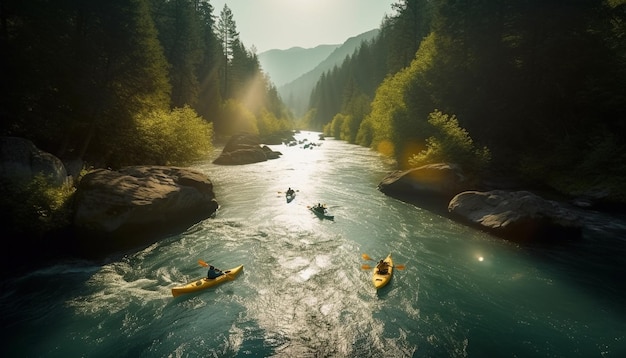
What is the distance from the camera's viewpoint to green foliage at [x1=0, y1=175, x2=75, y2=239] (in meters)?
11.4

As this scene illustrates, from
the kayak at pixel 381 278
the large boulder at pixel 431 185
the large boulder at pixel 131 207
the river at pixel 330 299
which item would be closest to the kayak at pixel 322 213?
the river at pixel 330 299

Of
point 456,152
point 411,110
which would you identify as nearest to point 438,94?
point 411,110

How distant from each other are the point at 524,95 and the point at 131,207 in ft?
99.7

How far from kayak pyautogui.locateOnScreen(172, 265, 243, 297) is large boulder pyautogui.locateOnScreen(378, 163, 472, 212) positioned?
46.6 ft

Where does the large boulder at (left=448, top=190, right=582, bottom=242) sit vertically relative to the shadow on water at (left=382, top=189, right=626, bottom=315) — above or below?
above

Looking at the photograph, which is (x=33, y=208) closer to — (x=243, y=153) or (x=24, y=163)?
(x=24, y=163)

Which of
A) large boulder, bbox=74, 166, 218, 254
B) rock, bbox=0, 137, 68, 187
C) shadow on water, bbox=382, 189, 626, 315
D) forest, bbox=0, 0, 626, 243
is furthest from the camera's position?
forest, bbox=0, 0, 626, 243

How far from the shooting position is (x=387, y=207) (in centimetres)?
2070

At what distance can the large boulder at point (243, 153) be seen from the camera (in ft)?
119

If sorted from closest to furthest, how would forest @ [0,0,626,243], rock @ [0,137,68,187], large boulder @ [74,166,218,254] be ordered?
rock @ [0,137,68,187]
large boulder @ [74,166,218,254]
forest @ [0,0,626,243]

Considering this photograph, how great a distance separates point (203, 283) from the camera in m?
10.7

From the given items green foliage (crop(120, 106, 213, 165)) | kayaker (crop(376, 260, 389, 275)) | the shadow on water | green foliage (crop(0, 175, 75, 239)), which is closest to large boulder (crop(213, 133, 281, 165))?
green foliage (crop(120, 106, 213, 165))

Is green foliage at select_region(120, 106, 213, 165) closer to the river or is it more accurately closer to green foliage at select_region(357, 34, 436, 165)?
the river

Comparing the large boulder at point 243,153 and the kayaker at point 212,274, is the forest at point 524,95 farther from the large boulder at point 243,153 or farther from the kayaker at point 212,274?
the kayaker at point 212,274
